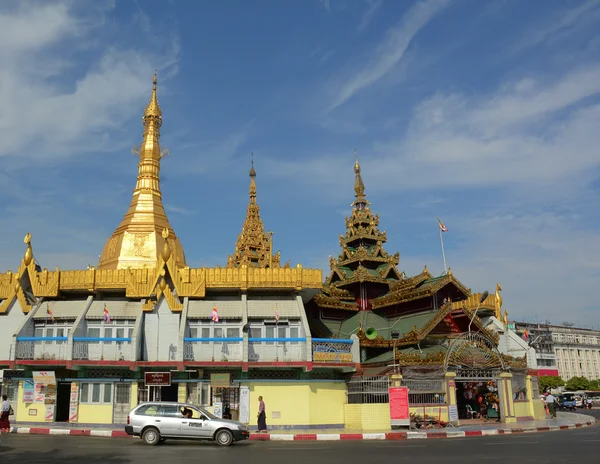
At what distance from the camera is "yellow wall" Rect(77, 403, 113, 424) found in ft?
85.5

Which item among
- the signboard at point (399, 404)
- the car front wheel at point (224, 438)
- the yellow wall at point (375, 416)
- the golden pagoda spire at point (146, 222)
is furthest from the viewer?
the golden pagoda spire at point (146, 222)

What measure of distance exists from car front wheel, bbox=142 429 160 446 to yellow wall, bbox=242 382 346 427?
7657 mm

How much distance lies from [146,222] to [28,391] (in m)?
14.7

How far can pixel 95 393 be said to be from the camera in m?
26.6

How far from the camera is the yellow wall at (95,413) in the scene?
85.5ft

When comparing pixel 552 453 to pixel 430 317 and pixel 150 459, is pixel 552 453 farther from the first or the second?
pixel 430 317

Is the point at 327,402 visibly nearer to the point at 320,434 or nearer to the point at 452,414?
the point at 320,434

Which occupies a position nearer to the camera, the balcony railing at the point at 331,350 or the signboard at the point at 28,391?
the balcony railing at the point at 331,350

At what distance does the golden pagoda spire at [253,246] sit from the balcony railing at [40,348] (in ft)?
97.4

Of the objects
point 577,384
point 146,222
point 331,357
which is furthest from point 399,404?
point 577,384

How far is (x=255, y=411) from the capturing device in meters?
26.0

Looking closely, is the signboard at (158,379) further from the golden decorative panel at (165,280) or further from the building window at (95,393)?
the golden decorative panel at (165,280)

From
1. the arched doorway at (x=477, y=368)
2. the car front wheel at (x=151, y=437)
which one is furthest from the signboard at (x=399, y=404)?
the car front wheel at (x=151, y=437)

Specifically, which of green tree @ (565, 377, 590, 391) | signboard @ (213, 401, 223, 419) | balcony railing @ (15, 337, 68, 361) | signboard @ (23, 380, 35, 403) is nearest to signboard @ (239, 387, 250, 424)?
signboard @ (213, 401, 223, 419)
